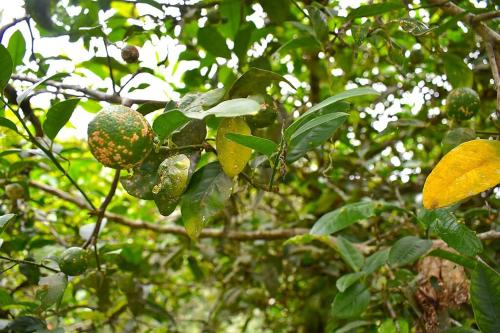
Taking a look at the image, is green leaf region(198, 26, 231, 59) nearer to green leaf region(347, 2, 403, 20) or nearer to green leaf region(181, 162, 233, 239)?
green leaf region(347, 2, 403, 20)

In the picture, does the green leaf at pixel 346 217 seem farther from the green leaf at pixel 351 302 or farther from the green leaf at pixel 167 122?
the green leaf at pixel 167 122

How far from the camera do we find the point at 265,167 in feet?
3.52

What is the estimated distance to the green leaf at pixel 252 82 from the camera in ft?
2.56

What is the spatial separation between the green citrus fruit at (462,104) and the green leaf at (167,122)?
66cm

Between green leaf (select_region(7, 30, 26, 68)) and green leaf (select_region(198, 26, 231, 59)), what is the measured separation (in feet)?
1.38

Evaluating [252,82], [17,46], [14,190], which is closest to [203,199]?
[252,82]

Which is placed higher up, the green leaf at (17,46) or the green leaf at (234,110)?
the green leaf at (234,110)

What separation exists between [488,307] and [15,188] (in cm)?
118

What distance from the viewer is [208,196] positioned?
0.81 meters

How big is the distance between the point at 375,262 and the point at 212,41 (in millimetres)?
652

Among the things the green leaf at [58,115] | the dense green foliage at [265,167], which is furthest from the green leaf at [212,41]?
the green leaf at [58,115]

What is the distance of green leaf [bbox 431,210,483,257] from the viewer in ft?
2.94

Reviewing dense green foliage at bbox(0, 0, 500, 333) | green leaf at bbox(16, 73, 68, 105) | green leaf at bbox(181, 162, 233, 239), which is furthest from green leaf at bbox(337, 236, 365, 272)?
green leaf at bbox(16, 73, 68, 105)

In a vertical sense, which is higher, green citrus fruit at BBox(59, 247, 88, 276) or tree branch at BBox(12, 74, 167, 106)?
tree branch at BBox(12, 74, 167, 106)
